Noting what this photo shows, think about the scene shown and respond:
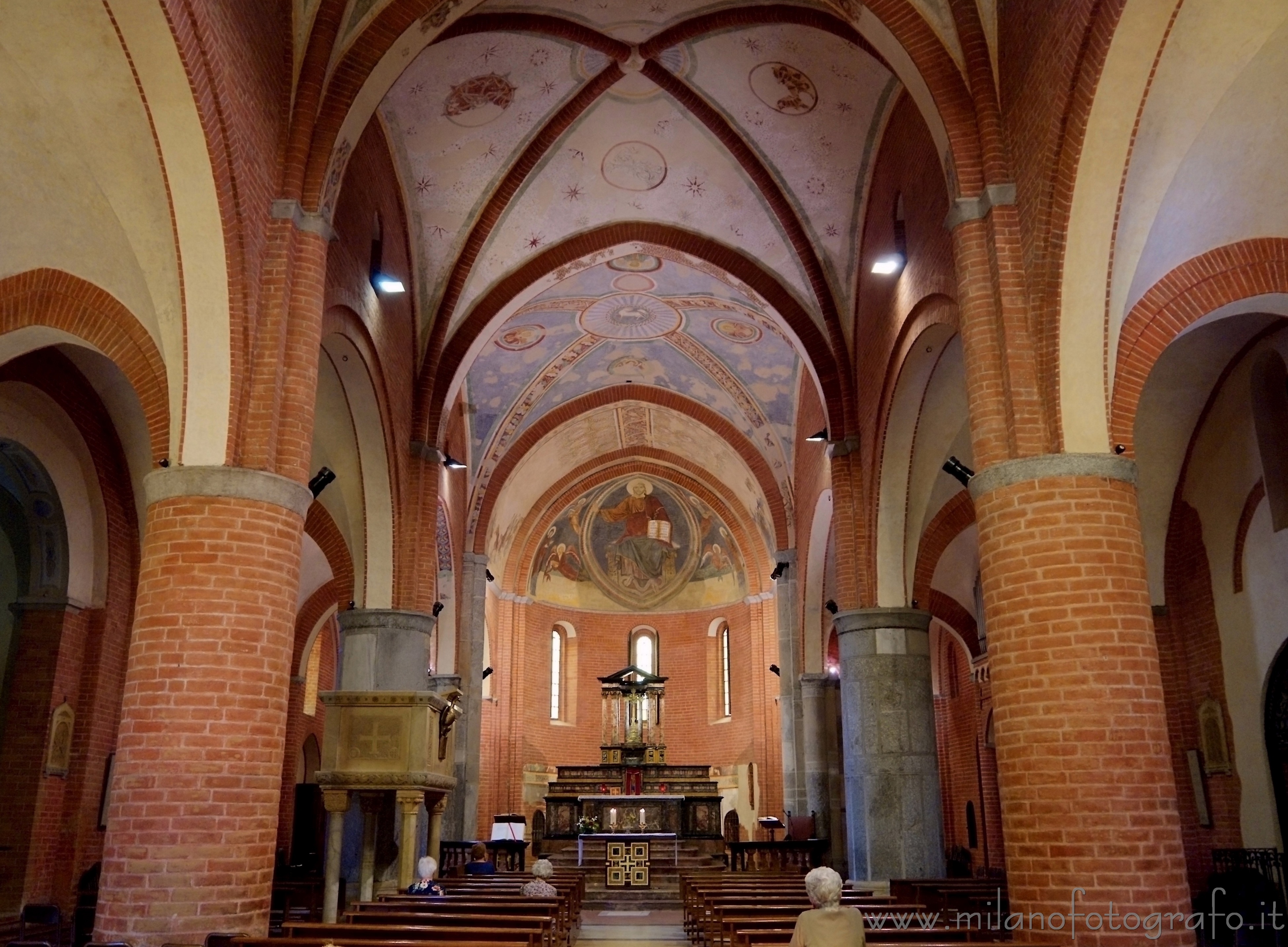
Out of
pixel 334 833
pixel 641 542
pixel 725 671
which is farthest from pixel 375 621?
pixel 725 671

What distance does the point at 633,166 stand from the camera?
1462cm

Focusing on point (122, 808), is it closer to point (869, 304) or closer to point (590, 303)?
point (869, 304)

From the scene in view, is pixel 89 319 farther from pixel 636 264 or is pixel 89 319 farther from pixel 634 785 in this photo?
pixel 634 785

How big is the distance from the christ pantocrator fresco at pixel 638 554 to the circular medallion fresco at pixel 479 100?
45.2ft

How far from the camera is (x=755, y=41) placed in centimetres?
1224

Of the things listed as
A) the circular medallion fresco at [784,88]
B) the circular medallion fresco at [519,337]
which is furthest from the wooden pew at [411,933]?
the circular medallion fresco at [519,337]

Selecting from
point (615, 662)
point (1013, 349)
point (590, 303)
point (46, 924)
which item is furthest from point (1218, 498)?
point (615, 662)

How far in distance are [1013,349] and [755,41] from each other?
6122mm

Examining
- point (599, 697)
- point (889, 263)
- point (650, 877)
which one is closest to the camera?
point (889, 263)

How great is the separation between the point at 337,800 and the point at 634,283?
9.93 m

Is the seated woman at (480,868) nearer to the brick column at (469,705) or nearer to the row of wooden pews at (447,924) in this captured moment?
the brick column at (469,705)

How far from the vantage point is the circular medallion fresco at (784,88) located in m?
12.5

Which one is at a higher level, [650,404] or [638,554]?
[650,404]

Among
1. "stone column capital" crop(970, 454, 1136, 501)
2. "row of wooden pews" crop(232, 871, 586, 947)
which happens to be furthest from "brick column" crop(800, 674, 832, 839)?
"stone column capital" crop(970, 454, 1136, 501)
